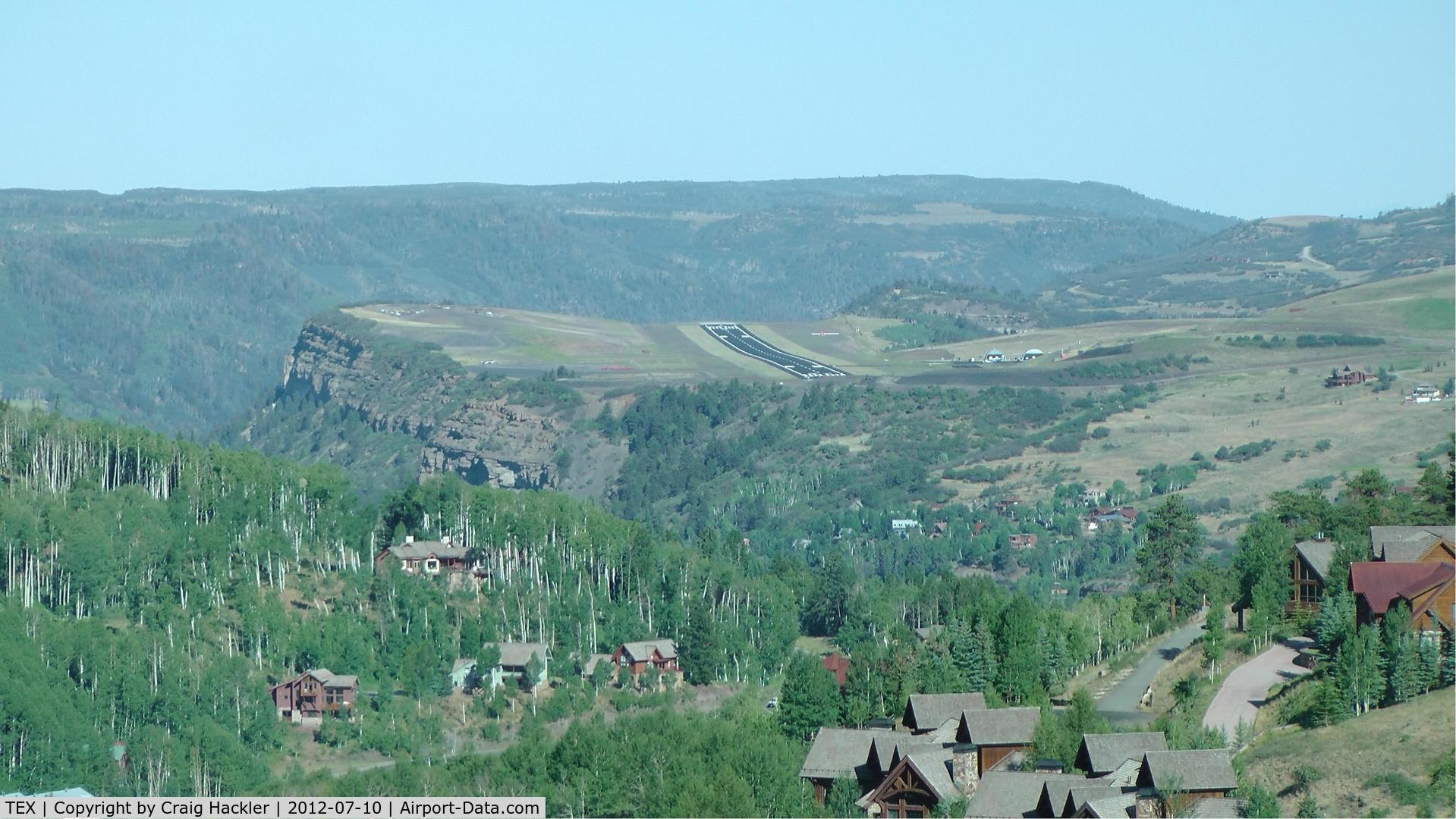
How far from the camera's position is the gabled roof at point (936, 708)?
72812 mm

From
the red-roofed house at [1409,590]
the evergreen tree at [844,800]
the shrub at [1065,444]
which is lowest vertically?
the shrub at [1065,444]

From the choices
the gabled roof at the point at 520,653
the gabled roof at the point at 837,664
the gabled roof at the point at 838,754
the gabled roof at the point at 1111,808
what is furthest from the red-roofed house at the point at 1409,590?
the gabled roof at the point at 520,653

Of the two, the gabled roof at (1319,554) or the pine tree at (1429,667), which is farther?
the gabled roof at (1319,554)

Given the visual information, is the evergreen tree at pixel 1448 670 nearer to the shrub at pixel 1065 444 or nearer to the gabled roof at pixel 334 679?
the gabled roof at pixel 334 679

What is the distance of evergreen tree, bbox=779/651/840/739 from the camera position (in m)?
81.9

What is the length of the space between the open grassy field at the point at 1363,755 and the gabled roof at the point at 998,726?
240 inches

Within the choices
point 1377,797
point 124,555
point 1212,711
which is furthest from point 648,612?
point 1377,797

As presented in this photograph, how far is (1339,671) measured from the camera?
7350cm

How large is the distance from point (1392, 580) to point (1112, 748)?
60.6 feet

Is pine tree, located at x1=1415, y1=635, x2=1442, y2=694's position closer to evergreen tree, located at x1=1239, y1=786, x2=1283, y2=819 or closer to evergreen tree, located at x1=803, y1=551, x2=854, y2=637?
evergreen tree, located at x1=1239, y1=786, x2=1283, y2=819

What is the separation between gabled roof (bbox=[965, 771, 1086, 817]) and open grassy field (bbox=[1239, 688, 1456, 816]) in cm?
624

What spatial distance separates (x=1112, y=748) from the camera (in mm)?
65312

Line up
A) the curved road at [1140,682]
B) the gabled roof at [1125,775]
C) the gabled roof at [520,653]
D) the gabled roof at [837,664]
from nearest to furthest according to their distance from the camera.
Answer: the gabled roof at [1125,775] → the curved road at [1140,682] → the gabled roof at [837,664] → the gabled roof at [520,653]

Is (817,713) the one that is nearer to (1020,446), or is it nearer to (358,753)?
(358,753)
